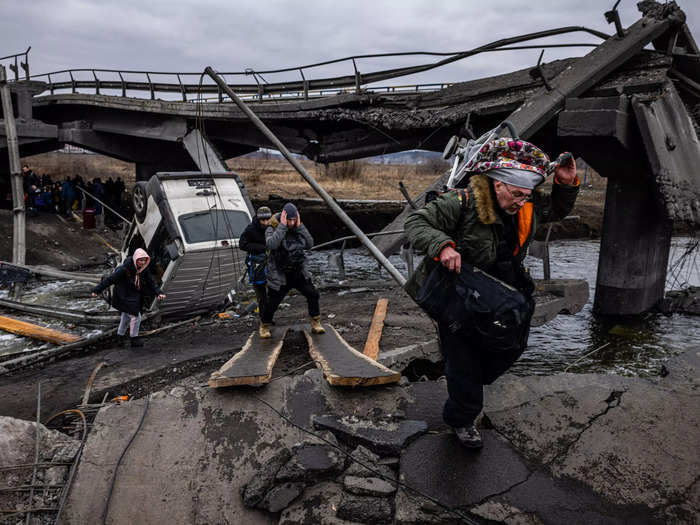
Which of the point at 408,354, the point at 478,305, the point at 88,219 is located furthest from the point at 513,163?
the point at 88,219

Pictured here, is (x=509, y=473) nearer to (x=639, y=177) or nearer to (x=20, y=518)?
(x=20, y=518)

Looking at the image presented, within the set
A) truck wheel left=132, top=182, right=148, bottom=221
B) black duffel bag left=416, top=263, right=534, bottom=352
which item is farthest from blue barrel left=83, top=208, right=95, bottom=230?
black duffel bag left=416, top=263, right=534, bottom=352

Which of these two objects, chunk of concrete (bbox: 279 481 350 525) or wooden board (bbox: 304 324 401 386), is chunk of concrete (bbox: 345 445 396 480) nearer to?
chunk of concrete (bbox: 279 481 350 525)

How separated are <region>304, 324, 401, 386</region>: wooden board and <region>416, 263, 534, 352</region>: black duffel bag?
1256 millimetres

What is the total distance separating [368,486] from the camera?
3072 mm

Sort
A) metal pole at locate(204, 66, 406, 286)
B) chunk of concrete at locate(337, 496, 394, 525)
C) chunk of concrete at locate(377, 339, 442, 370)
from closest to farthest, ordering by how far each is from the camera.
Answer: chunk of concrete at locate(337, 496, 394, 525) → metal pole at locate(204, 66, 406, 286) → chunk of concrete at locate(377, 339, 442, 370)

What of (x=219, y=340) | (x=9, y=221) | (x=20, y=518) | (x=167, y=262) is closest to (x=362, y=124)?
(x=167, y=262)

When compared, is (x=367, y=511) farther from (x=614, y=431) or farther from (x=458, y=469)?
(x=614, y=431)

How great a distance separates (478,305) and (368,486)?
1.32 metres

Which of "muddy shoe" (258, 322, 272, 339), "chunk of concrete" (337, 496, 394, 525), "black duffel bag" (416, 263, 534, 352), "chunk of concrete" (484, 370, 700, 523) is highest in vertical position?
"black duffel bag" (416, 263, 534, 352)

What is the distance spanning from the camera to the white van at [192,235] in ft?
35.0

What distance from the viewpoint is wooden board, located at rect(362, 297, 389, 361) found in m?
6.92

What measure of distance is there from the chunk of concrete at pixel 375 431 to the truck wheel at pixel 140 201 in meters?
9.60

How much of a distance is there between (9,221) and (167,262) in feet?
49.2
